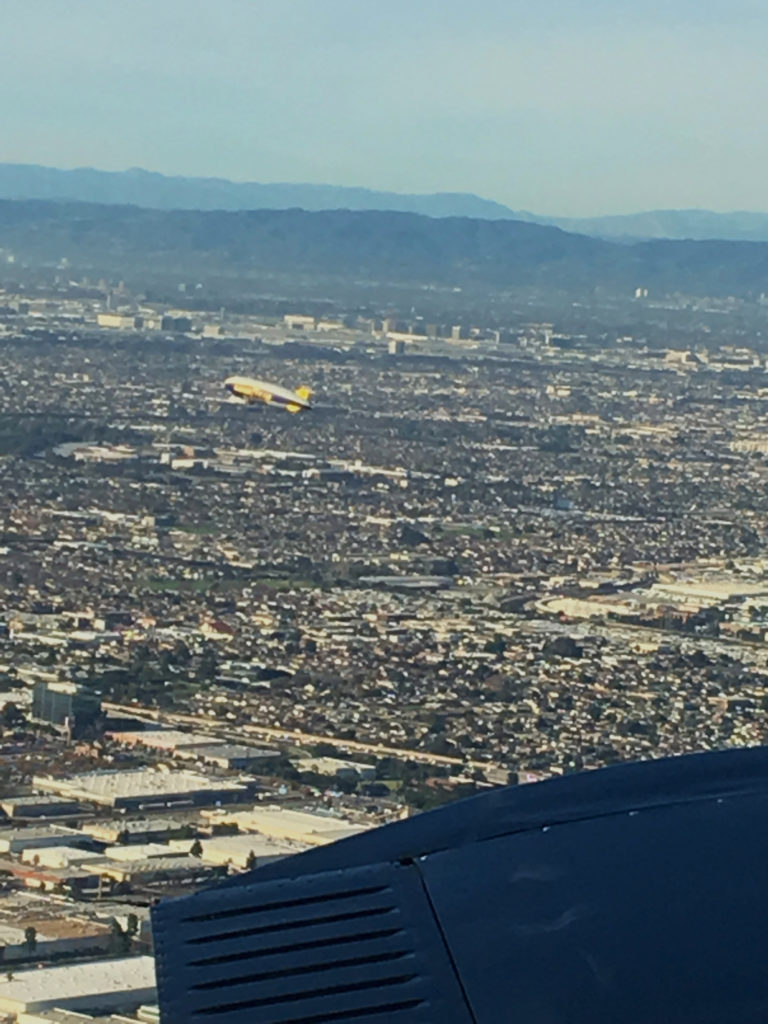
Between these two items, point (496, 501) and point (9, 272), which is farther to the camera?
point (9, 272)

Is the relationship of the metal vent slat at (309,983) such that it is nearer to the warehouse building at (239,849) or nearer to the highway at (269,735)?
the warehouse building at (239,849)

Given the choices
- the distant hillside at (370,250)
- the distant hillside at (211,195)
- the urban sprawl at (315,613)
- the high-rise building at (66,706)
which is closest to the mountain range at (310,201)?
the distant hillside at (211,195)

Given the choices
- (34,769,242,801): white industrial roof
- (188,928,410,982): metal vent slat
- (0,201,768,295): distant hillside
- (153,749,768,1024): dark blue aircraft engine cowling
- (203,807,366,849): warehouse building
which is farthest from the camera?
(0,201,768,295): distant hillside

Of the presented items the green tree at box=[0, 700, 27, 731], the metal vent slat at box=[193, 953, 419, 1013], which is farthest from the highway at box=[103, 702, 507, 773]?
the metal vent slat at box=[193, 953, 419, 1013]

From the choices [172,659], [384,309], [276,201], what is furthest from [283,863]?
[276,201]

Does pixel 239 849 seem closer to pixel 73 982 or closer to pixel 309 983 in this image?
pixel 73 982

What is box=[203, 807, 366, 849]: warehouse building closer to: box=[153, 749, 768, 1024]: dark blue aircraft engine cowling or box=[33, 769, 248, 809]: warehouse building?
box=[33, 769, 248, 809]: warehouse building

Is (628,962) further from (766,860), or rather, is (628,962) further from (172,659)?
(172,659)
